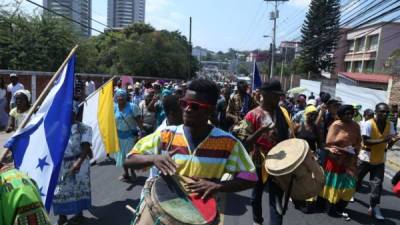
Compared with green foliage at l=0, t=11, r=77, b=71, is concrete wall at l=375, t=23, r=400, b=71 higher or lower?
higher

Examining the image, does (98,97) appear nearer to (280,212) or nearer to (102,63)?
(280,212)

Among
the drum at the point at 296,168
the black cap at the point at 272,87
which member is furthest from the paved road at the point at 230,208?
the black cap at the point at 272,87

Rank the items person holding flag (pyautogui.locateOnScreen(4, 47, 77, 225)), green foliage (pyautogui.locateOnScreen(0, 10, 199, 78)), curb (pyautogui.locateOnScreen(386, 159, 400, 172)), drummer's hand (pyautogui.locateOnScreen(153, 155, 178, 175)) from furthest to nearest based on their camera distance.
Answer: green foliage (pyautogui.locateOnScreen(0, 10, 199, 78)) < curb (pyautogui.locateOnScreen(386, 159, 400, 172)) < person holding flag (pyautogui.locateOnScreen(4, 47, 77, 225)) < drummer's hand (pyautogui.locateOnScreen(153, 155, 178, 175))

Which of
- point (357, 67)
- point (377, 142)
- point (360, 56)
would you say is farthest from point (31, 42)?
point (357, 67)

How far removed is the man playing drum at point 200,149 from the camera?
246cm

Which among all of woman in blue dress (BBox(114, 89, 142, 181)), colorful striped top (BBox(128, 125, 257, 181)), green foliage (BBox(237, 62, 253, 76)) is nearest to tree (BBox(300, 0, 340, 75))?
woman in blue dress (BBox(114, 89, 142, 181))

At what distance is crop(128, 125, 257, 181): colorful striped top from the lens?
2.47 m

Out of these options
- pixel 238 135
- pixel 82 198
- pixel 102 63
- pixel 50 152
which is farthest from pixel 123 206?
pixel 102 63

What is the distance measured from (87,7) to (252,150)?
20.8 meters

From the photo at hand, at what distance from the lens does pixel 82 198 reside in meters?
5.36

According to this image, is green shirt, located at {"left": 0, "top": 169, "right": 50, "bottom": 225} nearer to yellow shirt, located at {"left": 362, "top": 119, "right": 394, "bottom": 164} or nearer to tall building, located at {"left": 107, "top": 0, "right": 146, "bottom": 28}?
yellow shirt, located at {"left": 362, "top": 119, "right": 394, "bottom": 164}

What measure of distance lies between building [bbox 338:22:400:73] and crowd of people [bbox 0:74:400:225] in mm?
47790

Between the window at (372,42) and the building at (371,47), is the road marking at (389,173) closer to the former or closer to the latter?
the building at (371,47)

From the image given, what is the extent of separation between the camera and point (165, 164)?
2.33 metres
